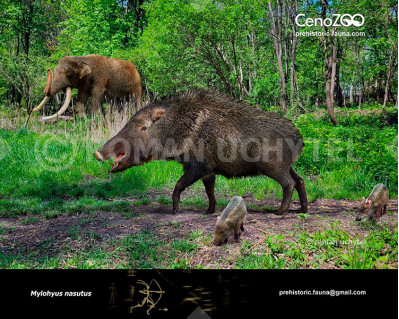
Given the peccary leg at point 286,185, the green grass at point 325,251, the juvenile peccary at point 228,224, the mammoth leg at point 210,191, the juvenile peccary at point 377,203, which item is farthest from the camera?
the mammoth leg at point 210,191

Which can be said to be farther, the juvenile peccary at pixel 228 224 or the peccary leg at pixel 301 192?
the peccary leg at pixel 301 192

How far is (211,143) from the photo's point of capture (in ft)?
10.3

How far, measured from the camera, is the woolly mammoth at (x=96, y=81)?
5148 mm

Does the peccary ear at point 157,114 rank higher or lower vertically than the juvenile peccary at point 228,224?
higher

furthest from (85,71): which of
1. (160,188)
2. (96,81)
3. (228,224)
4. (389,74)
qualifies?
(389,74)

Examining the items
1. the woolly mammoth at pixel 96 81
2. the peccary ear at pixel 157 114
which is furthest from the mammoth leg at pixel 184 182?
the woolly mammoth at pixel 96 81

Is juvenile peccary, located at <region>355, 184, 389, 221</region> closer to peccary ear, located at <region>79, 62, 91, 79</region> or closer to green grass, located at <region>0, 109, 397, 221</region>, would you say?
green grass, located at <region>0, 109, 397, 221</region>

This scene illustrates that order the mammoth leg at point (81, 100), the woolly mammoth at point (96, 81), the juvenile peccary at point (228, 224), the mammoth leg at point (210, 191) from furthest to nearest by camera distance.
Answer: the mammoth leg at point (81, 100)
the woolly mammoth at point (96, 81)
the mammoth leg at point (210, 191)
the juvenile peccary at point (228, 224)

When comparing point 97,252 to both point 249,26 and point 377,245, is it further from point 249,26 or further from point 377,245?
point 249,26

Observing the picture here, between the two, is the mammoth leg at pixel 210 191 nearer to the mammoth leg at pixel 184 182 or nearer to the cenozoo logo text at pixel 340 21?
the mammoth leg at pixel 184 182

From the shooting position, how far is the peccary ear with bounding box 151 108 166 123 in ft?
10.3

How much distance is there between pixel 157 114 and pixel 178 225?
1.06 meters
